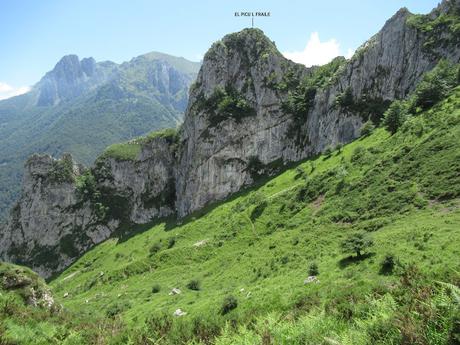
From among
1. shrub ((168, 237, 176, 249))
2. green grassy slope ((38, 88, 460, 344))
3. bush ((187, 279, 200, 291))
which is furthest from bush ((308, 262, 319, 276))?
shrub ((168, 237, 176, 249))

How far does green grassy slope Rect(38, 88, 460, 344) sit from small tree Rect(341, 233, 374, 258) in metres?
0.82

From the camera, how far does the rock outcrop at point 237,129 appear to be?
430 feet

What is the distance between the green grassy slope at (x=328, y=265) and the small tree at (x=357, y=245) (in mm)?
824

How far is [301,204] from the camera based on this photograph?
81375 mm

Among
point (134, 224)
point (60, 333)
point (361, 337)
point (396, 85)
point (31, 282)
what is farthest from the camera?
point (134, 224)

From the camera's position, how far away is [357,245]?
4562cm

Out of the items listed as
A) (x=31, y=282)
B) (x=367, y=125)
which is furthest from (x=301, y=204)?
(x=31, y=282)

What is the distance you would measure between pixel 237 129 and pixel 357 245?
125 metres

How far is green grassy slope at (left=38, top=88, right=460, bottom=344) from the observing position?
48.6 feet

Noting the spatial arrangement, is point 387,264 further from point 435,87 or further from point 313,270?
point 435,87

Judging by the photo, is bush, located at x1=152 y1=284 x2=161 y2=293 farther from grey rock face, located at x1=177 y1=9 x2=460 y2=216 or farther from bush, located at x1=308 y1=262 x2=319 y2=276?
grey rock face, located at x1=177 y1=9 x2=460 y2=216

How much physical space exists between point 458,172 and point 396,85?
268 ft

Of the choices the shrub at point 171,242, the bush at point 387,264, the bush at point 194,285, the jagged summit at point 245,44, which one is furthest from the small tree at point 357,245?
the jagged summit at point 245,44

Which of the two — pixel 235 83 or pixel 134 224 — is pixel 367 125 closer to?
pixel 235 83
